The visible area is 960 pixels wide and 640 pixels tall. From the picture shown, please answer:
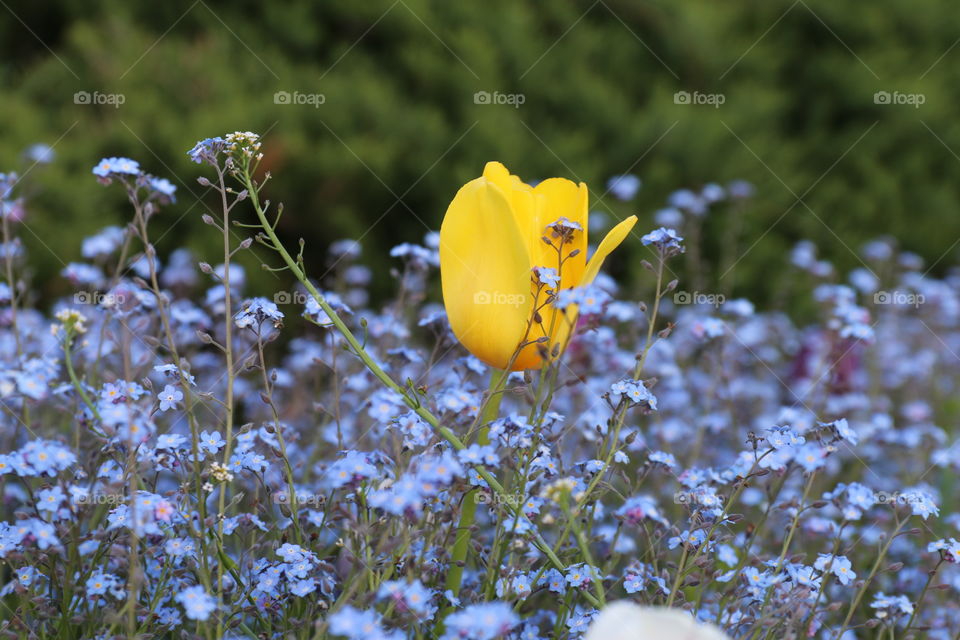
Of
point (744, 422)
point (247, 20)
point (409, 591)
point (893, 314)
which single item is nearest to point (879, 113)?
point (893, 314)

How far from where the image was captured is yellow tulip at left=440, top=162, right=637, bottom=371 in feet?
4.87

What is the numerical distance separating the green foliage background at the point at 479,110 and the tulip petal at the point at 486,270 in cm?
227

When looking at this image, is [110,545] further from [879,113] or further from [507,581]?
[879,113]

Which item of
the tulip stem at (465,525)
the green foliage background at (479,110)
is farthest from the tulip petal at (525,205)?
the green foliage background at (479,110)

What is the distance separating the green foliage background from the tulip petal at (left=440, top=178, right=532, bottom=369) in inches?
89.3

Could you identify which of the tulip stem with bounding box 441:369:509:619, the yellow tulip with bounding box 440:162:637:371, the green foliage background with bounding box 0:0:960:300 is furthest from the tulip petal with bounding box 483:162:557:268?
the green foliage background with bounding box 0:0:960:300

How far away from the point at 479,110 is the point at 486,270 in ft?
8.92

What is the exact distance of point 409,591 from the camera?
129cm

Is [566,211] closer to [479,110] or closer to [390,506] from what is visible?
[390,506]

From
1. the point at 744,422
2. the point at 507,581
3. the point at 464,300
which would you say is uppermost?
the point at 744,422

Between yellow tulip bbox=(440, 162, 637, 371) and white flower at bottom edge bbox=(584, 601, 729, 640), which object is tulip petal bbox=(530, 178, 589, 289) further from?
white flower at bottom edge bbox=(584, 601, 729, 640)

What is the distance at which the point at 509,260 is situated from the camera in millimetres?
1488

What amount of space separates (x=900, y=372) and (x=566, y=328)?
2697 millimetres

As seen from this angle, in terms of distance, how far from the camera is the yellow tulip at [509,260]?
148cm
